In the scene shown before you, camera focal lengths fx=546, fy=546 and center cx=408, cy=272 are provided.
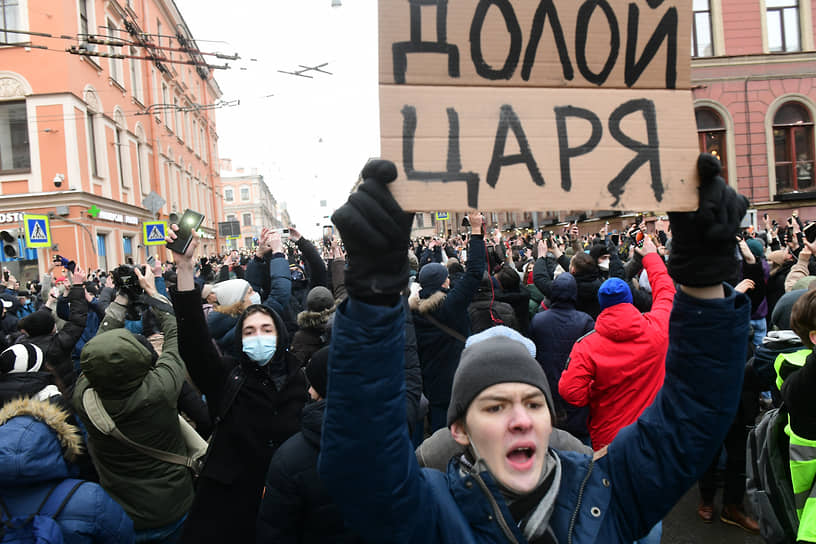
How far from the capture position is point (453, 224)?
181 feet

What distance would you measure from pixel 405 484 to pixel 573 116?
1.06m

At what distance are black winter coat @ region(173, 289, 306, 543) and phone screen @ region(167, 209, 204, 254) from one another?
0.25 meters

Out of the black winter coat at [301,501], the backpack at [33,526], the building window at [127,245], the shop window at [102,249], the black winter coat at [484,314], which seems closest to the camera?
the backpack at [33,526]

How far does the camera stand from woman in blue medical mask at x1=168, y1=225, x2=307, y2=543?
2756 mm

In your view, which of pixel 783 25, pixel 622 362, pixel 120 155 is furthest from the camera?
pixel 120 155

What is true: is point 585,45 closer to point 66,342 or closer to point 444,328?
point 444,328

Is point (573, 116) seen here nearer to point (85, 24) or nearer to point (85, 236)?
point (85, 236)

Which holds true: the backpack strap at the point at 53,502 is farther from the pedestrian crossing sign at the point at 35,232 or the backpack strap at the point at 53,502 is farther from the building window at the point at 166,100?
the building window at the point at 166,100

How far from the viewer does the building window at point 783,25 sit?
21.4 metres

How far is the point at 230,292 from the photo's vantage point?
13.8 feet

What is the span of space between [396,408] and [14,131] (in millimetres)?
23248

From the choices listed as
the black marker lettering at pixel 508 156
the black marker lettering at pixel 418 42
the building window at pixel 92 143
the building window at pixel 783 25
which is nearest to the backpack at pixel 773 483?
the black marker lettering at pixel 508 156

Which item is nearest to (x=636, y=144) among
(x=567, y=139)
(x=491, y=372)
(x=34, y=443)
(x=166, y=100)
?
(x=567, y=139)

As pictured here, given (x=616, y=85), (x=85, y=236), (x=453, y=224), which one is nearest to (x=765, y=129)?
(x=616, y=85)
